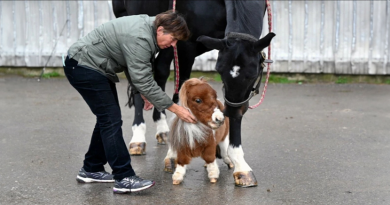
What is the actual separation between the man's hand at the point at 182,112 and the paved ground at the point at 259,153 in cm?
59

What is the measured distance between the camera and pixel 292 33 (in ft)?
33.7

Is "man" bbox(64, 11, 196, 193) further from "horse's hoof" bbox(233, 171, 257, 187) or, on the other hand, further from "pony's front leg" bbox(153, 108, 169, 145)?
"pony's front leg" bbox(153, 108, 169, 145)

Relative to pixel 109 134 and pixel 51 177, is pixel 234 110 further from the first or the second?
pixel 51 177

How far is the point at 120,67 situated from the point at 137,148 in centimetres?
Result: 146

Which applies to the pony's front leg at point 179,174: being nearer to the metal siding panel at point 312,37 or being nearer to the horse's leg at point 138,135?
the horse's leg at point 138,135

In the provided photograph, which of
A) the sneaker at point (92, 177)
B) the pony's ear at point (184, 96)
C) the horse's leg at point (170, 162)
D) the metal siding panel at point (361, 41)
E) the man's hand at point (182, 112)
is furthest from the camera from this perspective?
the metal siding panel at point (361, 41)

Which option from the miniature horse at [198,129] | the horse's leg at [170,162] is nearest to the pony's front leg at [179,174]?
the miniature horse at [198,129]

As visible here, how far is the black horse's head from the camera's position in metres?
4.66

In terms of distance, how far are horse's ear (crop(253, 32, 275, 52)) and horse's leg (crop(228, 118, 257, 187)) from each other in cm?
71

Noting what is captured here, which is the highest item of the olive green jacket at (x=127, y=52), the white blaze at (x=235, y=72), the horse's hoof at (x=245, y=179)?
the olive green jacket at (x=127, y=52)

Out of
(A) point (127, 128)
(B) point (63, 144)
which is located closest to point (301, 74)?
(A) point (127, 128)

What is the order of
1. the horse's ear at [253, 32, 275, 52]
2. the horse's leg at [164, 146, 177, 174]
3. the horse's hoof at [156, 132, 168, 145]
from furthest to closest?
the horse's hoof at [156, 132, 168, 145], the horse's leg at [164, 146, 177, 174], the horse's ear at [253, 32, 275, 52]

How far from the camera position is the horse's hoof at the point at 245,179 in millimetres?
5059

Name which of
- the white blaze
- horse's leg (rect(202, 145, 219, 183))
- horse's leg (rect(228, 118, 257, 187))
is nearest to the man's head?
the white blaze
